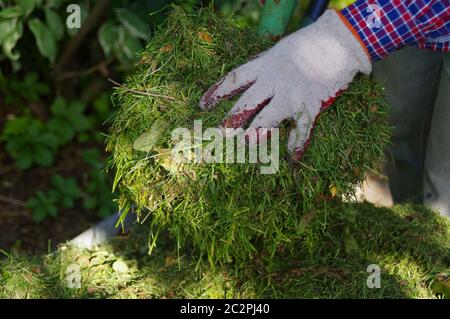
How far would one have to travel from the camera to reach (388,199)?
7.86 ft

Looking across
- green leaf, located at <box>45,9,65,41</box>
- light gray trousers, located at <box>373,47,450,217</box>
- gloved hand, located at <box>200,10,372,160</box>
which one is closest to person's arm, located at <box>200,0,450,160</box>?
gloved hand, located at <box>200,10,372,160</box>

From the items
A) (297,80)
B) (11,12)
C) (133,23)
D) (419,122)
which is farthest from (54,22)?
(419,122)

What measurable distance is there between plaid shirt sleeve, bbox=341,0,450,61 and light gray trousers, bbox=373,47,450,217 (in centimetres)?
30

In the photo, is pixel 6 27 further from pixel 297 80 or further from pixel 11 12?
pixel 297 80

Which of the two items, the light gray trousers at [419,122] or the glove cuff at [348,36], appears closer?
the glove cuff at [348,36]

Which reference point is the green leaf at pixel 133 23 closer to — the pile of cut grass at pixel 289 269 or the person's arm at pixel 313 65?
the pile of cut grass at pixel 289 269

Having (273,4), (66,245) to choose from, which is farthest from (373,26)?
(66,245)

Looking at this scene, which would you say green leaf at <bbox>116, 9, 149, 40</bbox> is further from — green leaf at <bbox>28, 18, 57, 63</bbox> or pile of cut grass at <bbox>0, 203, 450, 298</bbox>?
pile of cut grass at <bbox>0, 203, 450, 298</bbox>

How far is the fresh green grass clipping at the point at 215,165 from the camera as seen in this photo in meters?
1.58

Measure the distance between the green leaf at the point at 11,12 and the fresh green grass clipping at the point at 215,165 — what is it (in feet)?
2.66

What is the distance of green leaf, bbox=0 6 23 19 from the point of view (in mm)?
2363

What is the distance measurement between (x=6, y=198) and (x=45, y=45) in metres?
0.77

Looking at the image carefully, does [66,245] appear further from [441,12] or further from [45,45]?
[441,12]

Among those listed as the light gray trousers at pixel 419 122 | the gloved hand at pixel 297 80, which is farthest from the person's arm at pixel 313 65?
the light gray trousers at pixel 419 122
